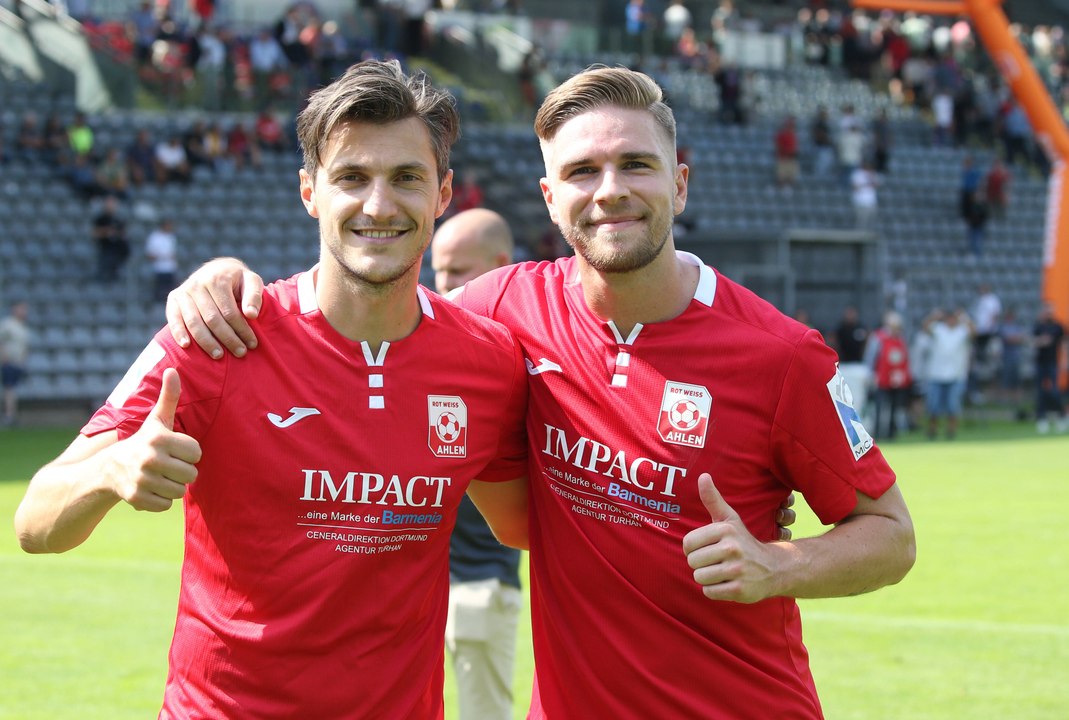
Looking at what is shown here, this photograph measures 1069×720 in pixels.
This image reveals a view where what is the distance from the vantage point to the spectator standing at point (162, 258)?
2256 cm

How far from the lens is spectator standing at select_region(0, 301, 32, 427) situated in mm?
21125

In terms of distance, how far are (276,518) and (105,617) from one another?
611 cm

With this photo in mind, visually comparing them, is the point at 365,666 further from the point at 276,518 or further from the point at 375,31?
the point at 375,31

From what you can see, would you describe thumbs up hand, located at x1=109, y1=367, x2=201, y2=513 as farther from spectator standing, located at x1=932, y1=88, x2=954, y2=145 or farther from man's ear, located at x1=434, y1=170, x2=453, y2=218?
spectator standing, located at x1=932, y1=88, x2=954, y2=145

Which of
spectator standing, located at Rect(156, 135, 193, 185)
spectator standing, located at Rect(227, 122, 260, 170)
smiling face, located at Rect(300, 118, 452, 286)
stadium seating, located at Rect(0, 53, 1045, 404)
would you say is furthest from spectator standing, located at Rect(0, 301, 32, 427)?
smiling face, located at Rect(300, 118, 452, 286)

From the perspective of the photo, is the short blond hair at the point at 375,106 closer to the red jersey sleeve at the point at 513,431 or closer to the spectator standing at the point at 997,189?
the red jersey sleeve at the point at 513,431

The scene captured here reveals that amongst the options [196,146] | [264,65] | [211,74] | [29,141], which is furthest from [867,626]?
[264,65]

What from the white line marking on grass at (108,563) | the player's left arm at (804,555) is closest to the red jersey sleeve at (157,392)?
the player's left arm at (804,555)

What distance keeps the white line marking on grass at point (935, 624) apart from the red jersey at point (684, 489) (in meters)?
5.49

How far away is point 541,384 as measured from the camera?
4004mm

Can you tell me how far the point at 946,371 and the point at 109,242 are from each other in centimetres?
1359

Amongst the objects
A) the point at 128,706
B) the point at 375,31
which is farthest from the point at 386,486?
the point at 375,31

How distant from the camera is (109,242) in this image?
2284 cm

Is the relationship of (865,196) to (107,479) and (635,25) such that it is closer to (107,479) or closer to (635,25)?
(635,25)
